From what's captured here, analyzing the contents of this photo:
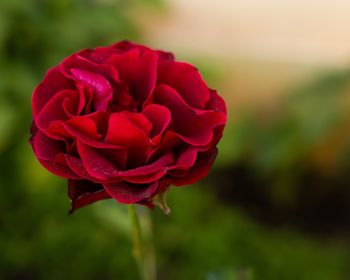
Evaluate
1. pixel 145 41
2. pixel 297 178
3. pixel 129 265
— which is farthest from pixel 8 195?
pixel 297 178

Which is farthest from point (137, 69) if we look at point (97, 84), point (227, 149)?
point (227, 149)

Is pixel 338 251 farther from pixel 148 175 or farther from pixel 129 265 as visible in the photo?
pixel 148 175

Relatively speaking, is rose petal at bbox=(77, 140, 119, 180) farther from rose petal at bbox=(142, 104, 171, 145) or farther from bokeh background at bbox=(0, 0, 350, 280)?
bokeh background at bbox=(0, 0, 350, 280)

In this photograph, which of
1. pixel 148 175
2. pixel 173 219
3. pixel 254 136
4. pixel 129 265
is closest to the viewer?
pixel 148 175

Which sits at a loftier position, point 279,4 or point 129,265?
point 279,4

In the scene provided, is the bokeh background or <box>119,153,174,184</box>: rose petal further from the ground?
<box>119,153,174,184</box>: rose petal

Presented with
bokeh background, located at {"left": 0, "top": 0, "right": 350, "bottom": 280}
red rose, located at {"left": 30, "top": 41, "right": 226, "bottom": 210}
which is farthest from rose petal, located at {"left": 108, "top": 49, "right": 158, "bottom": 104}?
bokeh background, located at {"left": 0, "top": 0, "right": 350, "bottom": 280}
